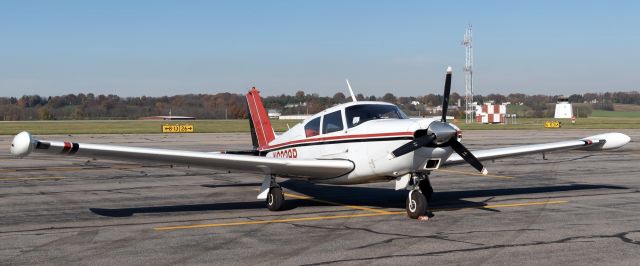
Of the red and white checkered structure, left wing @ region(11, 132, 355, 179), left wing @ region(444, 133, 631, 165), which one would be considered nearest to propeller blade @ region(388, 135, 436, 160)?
left wing @ region(11, 132, 355, 179)

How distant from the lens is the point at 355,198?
16328 millimetres

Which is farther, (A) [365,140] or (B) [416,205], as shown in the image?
(A) [365,140]

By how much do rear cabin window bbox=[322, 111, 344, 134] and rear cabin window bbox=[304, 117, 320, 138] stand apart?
0.26m

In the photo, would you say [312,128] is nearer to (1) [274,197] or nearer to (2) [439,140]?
(1) [274,197]

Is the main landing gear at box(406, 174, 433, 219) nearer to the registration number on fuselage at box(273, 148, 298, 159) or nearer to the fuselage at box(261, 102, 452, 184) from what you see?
the fuselage at box(261, 102, 452, 184)

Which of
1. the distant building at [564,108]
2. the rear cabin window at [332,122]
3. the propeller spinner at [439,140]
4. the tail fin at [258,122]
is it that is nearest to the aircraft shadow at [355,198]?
the tail fin at [258,122]

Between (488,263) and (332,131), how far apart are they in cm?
561

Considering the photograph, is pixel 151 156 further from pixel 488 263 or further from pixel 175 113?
pixel 175 113

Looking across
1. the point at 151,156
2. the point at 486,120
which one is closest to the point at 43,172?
the point at 151,156

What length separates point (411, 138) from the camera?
471 inches

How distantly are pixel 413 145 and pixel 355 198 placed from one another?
184 inches

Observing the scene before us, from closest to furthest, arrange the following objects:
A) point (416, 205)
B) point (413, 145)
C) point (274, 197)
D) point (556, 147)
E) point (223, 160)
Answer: point (413, 145) < point (416, 205) < point (223, 160) < point (274, 197) < point (556, 147)

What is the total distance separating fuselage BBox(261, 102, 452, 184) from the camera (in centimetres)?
1216

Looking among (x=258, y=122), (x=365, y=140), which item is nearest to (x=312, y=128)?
(x=365, y=140)
